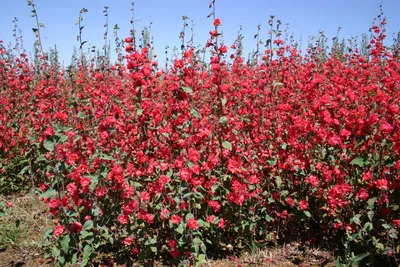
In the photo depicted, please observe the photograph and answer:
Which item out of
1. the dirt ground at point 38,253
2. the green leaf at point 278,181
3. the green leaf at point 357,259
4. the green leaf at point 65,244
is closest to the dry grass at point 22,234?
the dirt ground at point 38,253

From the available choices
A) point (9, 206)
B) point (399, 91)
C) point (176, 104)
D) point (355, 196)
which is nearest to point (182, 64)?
point (176, 104)

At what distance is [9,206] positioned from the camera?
14.1 feet

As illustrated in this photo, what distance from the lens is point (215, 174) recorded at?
3.24m

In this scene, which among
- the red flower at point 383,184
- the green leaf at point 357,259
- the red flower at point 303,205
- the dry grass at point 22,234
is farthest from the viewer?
the dry grass at point 22,234

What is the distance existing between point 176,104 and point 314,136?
1547 mm

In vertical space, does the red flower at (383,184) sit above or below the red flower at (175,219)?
above

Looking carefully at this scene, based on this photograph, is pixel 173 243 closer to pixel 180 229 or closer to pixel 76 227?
pixel 180 229

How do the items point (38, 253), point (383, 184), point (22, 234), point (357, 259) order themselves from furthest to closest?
point (22, 234)
point (38, 253)
point (357, 259)
point (383, 184)

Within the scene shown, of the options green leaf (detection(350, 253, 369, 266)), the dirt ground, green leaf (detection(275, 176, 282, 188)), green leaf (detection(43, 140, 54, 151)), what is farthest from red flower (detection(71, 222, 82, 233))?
green leaf (detection(350, 253, 369, 266))

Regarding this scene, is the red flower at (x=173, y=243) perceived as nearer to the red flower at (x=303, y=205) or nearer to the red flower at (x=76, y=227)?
the red flower at (x=76, y=227)

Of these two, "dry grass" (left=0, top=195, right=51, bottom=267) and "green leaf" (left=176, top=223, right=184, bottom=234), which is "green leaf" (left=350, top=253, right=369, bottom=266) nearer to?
"green leaf" (left=176, top=223, right=184, bottom=234)

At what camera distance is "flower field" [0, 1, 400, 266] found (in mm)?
2705

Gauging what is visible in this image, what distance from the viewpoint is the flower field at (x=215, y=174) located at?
2705mm

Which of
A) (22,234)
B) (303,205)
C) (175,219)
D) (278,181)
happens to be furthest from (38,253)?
(303,205)
